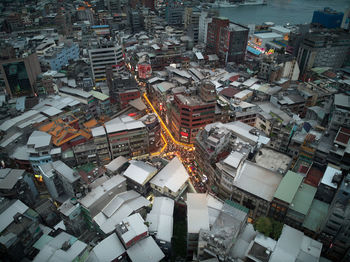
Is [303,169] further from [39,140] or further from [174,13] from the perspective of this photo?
[174,13]

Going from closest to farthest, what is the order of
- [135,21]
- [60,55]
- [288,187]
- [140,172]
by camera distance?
[288,187] < [140,172] < [60,55] < [135,21]

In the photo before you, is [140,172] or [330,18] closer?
[140,172]

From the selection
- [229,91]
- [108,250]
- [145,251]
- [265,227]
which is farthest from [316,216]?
[229,91]

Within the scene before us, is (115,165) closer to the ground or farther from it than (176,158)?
closer to the ground

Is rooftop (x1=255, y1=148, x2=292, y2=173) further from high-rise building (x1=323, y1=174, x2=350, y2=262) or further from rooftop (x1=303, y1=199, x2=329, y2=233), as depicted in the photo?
high-rise building (x1=323, y1=174, x2=350, y2=262)

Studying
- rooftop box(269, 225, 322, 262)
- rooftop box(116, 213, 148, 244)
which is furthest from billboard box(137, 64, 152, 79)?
rooftop box(269, 225, 322, 262)

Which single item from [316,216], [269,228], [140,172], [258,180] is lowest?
[316,216]

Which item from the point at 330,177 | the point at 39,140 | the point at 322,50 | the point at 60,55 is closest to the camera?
the point at 330,177

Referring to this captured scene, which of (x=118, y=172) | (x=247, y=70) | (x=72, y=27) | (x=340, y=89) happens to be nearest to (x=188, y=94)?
(x=118, y=172)
